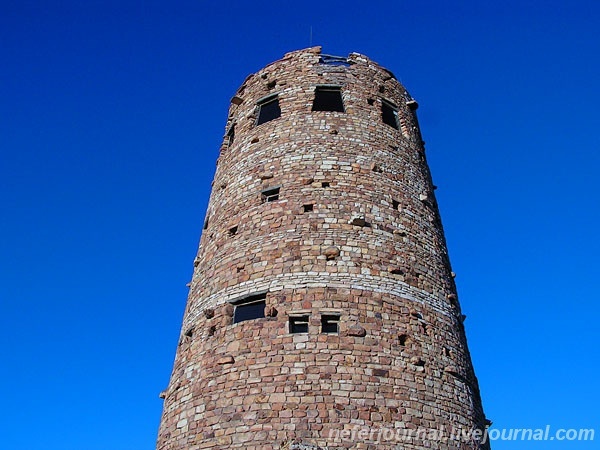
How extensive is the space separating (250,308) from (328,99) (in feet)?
25.4

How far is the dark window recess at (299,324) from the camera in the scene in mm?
12641

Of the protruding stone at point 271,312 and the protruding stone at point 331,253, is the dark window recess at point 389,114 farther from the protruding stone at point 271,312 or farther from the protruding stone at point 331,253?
the protruding stone at point 271,312

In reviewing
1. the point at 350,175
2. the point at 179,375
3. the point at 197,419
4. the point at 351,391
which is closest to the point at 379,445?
the point at 351,391

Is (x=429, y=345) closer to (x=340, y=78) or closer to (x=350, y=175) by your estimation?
(x=350, y=175)

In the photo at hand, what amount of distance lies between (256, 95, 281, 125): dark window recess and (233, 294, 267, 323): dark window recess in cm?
668

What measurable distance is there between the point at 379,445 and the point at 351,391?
1.13 m

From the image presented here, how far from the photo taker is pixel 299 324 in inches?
500

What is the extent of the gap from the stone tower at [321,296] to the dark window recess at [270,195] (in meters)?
0.03

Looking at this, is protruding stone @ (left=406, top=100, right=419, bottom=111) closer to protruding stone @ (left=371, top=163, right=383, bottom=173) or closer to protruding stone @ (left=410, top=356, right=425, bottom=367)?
protruding stone @ (left=371, top=163, right=383, bottom=173)

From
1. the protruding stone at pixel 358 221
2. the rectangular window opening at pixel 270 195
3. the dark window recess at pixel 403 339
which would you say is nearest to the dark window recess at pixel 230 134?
the rectangular window opening at pixel 270 195

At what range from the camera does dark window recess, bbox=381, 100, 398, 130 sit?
729 inches

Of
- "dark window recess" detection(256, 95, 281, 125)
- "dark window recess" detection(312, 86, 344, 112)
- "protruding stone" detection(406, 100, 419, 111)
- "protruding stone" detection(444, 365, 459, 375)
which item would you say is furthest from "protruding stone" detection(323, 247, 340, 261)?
"protruding stone" detection(406, 100, 419, 111)

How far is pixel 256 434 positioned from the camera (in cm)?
1118

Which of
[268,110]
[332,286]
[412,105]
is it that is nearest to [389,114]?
[412,105]
